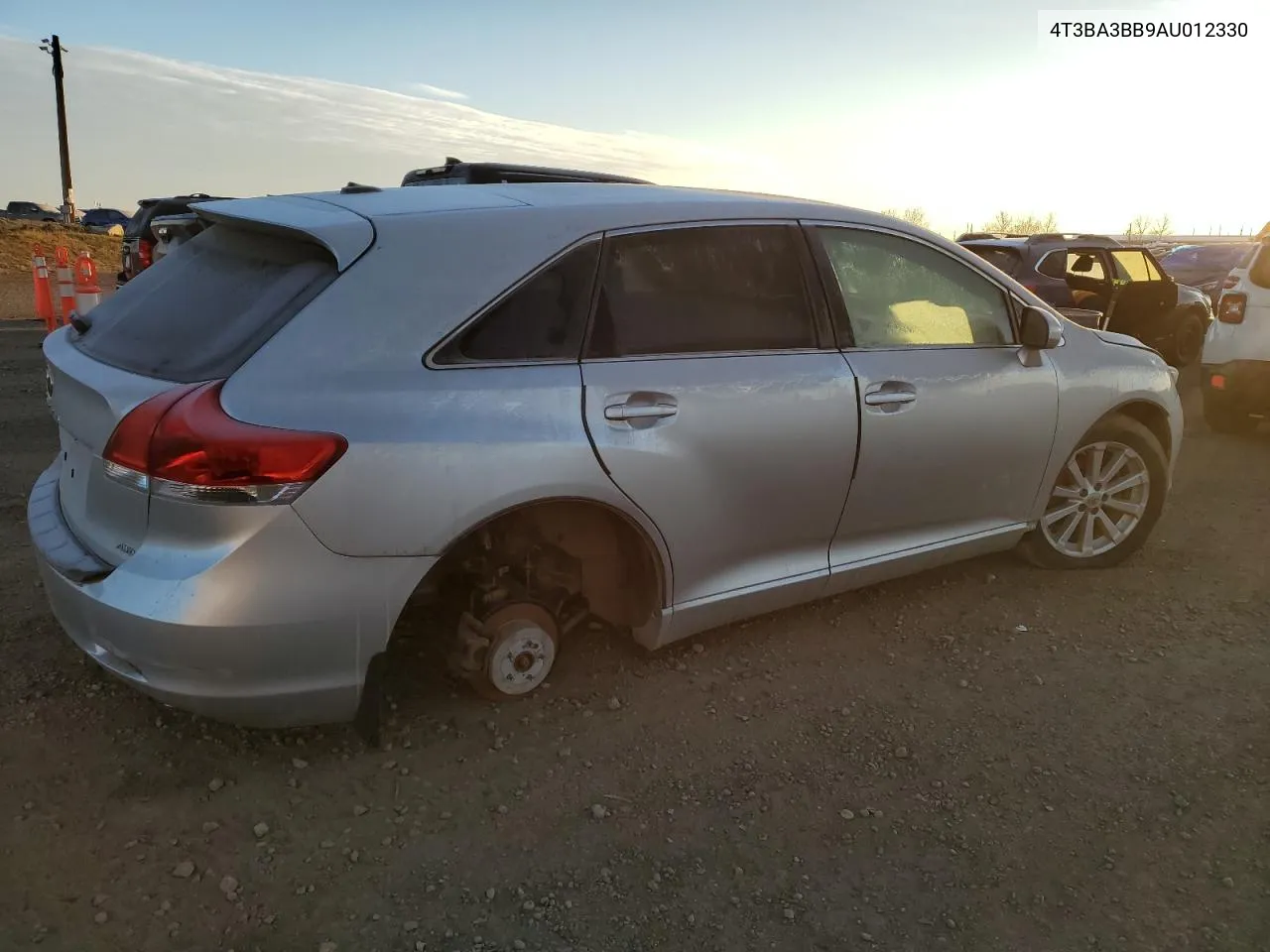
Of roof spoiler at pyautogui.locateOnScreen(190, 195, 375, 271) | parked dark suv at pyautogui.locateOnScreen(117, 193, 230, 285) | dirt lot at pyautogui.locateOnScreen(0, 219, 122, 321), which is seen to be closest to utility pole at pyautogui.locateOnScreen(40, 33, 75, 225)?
dirt lot at pyautogui.locateOnScreen(0, 219, 122, 321)

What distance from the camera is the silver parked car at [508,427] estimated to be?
255cm

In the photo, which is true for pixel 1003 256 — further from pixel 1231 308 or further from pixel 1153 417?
pixel 1153 417

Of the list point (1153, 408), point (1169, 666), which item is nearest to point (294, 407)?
point (1169, 666)

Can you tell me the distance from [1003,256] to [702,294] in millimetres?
7855

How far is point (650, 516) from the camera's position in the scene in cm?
310

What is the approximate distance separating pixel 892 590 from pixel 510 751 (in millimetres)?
2070

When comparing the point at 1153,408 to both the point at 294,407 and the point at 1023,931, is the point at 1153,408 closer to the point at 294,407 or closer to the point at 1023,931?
the point at 1023,931

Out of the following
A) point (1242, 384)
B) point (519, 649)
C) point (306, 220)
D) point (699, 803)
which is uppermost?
point (306, 220)

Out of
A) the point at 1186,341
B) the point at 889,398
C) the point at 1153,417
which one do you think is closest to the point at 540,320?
the point at 889,398

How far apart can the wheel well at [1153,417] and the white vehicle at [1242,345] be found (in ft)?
10.5

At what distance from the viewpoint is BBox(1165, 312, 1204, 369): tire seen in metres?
11.3

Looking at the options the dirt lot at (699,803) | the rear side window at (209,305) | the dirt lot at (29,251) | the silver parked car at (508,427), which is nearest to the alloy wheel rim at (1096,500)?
the silver parked car at (508,427)

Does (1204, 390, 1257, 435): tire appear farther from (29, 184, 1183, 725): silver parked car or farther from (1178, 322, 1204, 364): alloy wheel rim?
(29, 184, 1183, 725): silver parked car

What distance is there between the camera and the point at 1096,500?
4504mm
